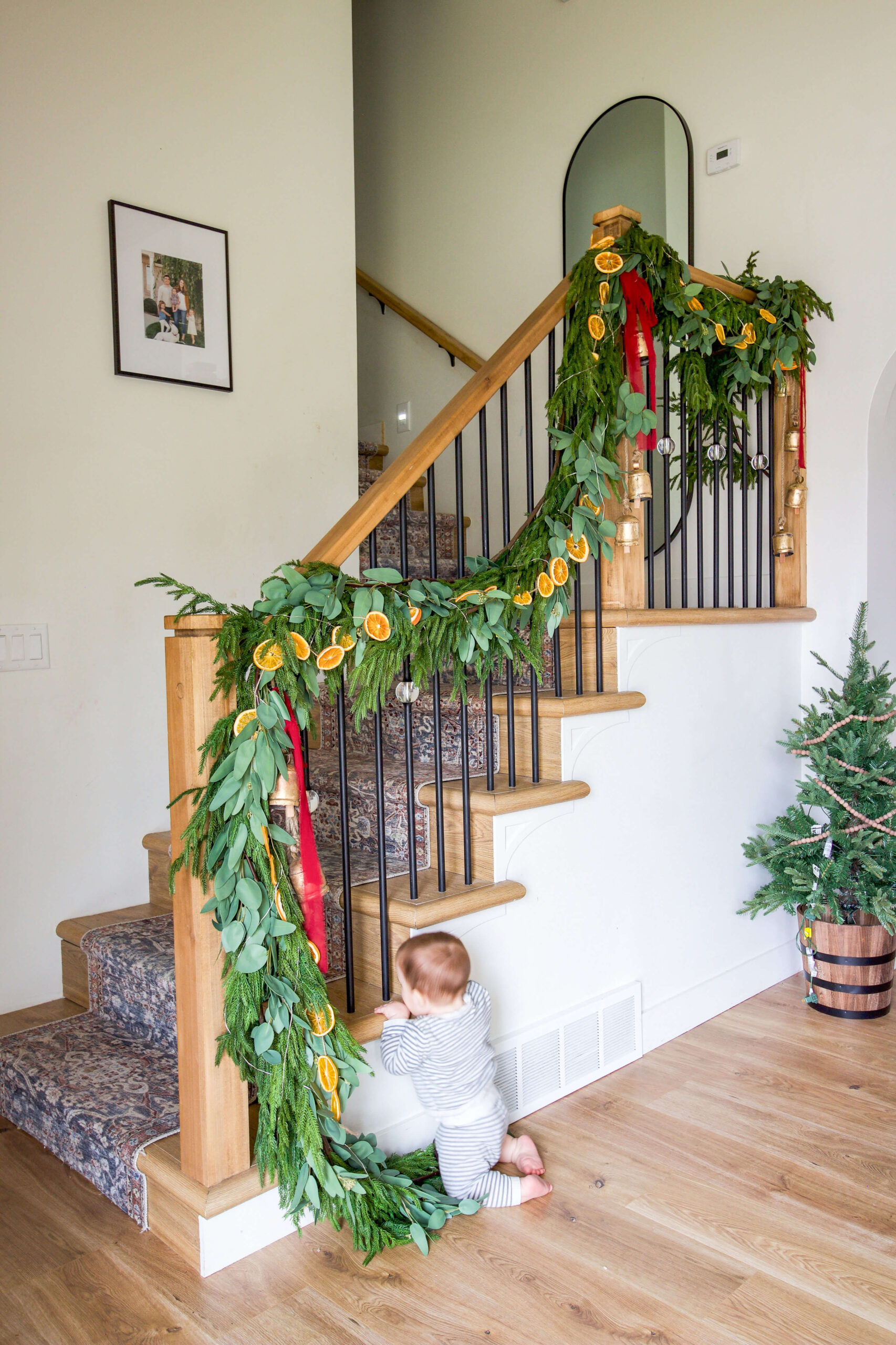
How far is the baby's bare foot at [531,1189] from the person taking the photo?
1.98 m

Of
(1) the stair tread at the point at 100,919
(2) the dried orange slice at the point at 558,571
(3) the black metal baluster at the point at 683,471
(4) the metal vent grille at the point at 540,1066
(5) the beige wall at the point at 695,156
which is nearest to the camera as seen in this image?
(2) the dried orange slice at the point at 558,571

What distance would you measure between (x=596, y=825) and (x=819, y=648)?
4.29ft

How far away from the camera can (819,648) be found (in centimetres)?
336

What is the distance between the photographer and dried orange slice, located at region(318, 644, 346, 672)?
5.92 ft

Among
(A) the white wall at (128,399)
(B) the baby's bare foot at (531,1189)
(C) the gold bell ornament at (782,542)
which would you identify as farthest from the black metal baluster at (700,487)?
(B) the baby's bare foot at (531,1189)

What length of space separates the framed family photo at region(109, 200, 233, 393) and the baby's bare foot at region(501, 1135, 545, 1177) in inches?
92.5

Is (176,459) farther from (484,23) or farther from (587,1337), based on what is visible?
(484,23)

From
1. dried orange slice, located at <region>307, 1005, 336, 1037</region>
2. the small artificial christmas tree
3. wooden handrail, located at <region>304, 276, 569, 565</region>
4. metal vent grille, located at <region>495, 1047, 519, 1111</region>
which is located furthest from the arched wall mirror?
dried orange slice, located at <region>307, 1005, 336, 1037</region>

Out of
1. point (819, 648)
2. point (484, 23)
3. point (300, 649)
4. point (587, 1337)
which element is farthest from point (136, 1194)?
point (484, 23)

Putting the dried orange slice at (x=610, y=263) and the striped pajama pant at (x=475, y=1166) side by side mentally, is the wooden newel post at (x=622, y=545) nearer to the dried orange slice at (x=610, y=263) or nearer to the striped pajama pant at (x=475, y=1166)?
the dried orange slice at (x=610, y=263)

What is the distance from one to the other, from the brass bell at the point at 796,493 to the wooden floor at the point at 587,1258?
1.83 m

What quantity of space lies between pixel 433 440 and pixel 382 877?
3.12ft

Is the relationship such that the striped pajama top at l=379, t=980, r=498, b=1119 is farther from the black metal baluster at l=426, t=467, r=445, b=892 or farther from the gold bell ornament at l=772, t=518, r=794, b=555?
the gold bell ornament at l=772, t=518, r=794, b=555

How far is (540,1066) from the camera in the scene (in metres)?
2.40
